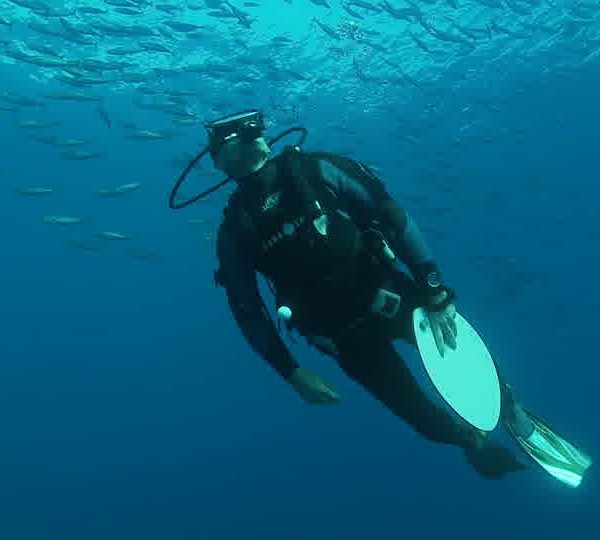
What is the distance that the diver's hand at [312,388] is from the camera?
3.45m

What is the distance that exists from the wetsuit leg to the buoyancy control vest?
0.33m

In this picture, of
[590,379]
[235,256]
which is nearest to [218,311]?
[590,379]

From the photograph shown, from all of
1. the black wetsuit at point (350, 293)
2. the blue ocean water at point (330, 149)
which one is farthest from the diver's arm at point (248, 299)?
the blue ocean water at point (330, 149)

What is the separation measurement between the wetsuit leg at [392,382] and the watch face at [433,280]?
50 cm

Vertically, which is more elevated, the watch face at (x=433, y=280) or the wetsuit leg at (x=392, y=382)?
the watch face at (x=433, y=280)

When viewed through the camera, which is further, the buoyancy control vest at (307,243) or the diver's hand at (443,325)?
the diver's hand at (443,325)

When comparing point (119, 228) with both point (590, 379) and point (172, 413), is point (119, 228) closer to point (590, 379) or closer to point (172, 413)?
point (172, 413)

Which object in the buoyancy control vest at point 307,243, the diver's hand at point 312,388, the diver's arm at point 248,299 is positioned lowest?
the diver's hand at point 312,388

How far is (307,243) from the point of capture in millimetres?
3203

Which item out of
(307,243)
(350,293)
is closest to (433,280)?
(350,293)

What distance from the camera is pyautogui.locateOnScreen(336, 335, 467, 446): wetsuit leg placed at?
371cm

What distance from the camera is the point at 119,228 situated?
41.5 m

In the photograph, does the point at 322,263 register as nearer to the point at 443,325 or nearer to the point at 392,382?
the point at 443,325

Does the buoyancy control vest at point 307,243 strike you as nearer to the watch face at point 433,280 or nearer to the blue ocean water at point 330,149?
the watch face at point 433,280
